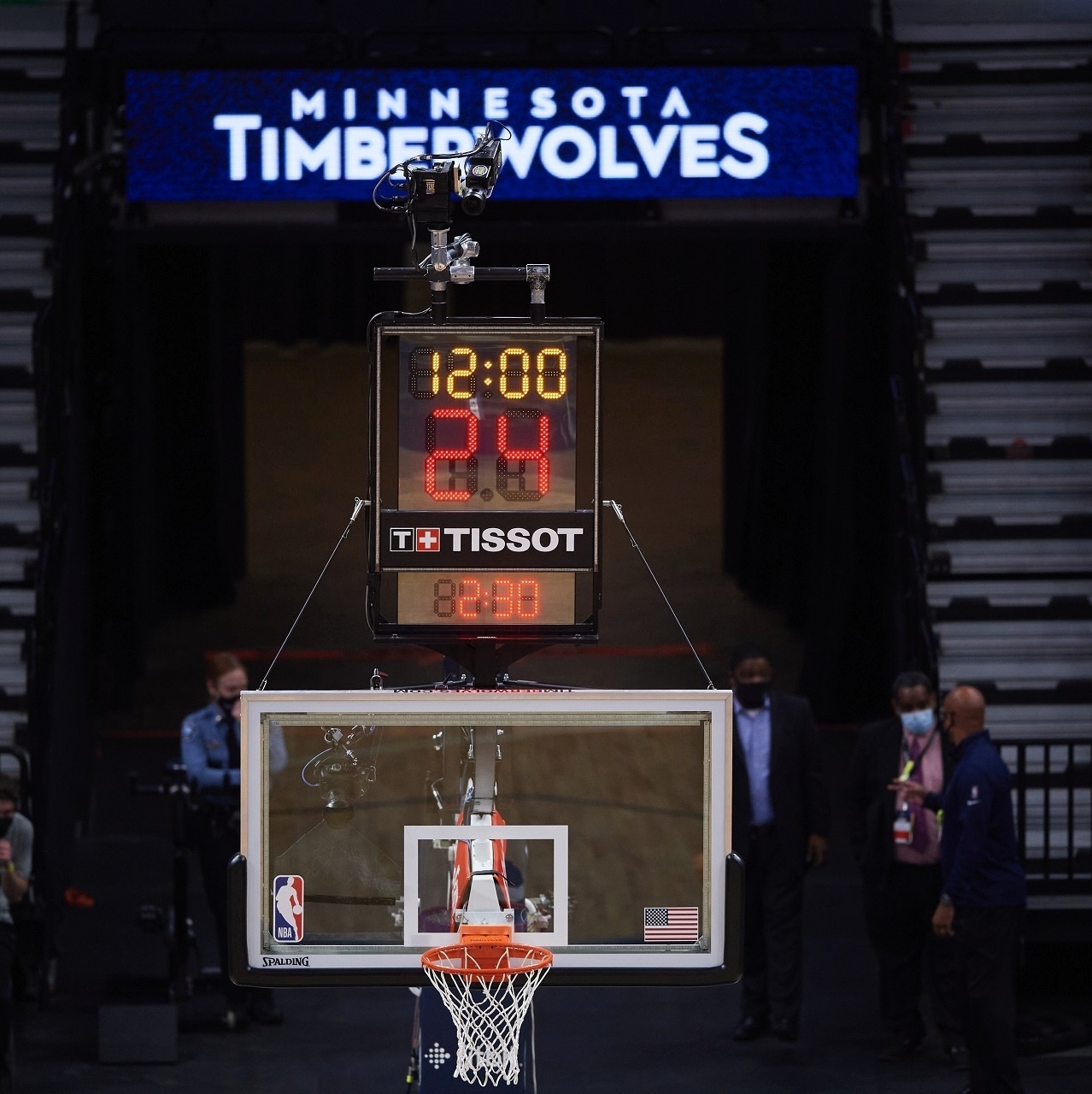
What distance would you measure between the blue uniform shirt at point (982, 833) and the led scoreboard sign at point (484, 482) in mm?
3628

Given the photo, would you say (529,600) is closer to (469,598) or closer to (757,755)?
(469,598)

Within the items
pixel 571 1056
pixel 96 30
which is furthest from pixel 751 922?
pixel 96 30

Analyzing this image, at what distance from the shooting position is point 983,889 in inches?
393

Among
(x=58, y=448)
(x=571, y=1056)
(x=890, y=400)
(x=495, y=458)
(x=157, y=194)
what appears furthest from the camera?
(x=890, y=400)

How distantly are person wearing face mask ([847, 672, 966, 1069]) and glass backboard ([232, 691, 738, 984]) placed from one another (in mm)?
3696

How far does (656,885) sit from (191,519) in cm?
974

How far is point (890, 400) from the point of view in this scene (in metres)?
15.8

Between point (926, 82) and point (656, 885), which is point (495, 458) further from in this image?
point (926, 82)

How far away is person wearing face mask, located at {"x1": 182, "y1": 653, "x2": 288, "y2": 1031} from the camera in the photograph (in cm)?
1119

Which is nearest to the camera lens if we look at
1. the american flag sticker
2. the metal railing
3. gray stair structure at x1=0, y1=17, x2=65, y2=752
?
the american flag sticker

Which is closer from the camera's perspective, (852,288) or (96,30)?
(96,30)

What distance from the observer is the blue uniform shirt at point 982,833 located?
9938 millimetres

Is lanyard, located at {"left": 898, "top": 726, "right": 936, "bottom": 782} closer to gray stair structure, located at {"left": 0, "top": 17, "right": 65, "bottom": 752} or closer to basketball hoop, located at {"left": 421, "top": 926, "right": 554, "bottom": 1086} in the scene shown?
basketball hoop, located at {"left": 421, "top": 926, "right": 554, "bottom": 1086}

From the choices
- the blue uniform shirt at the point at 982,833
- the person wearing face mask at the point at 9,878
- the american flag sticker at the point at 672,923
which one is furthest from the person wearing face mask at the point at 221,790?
the american flag sticker at the point at 672,923
